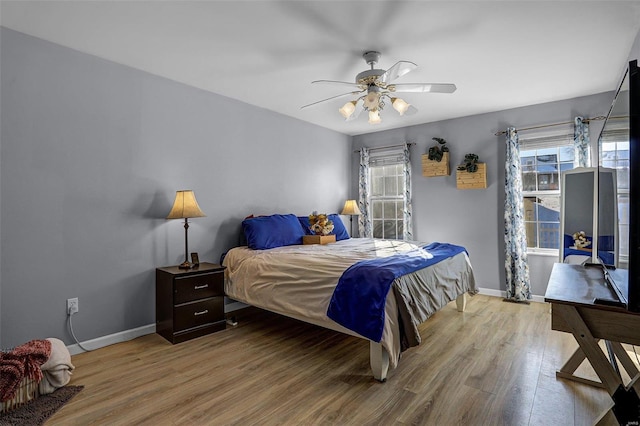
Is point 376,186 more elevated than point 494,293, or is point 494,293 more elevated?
point 376,186

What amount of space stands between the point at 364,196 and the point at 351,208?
0.44 meters

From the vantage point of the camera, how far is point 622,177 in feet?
4.97

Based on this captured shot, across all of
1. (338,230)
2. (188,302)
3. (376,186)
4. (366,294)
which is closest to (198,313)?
(188,302)

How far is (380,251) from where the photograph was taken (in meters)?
3.28

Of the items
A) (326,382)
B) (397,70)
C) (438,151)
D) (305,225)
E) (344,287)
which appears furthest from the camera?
(438,151)

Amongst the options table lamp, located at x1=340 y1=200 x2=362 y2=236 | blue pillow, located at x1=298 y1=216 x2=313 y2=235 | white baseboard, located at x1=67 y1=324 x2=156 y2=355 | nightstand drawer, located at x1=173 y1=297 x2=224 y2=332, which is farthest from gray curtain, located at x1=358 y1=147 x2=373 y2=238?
white baseboard, located at x1=67 y1=324 x2=156 y2=355

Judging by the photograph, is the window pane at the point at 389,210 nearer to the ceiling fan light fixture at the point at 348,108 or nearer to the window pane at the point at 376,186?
the window pane at the point at 376,186

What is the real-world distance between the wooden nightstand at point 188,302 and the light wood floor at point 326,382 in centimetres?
11

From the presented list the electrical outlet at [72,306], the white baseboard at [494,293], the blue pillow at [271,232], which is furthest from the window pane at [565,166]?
the electrical outlet at [72,306]

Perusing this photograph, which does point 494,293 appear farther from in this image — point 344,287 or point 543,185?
point 344,287

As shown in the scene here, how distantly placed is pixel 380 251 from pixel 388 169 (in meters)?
2.65

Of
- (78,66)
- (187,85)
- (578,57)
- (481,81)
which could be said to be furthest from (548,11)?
(78,66)

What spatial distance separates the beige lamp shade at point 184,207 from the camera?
308 cm

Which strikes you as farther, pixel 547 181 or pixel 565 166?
pixel 547 181
